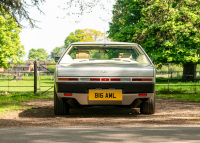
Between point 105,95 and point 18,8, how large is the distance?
23.6 feet

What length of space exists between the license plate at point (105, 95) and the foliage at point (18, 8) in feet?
22.2

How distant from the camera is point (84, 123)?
6.22m

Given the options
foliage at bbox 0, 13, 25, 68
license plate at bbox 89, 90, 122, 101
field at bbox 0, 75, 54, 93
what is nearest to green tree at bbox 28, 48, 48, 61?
foliage at bbox 0, 13, 25, 68

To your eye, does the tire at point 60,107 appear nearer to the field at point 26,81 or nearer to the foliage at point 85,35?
the field at point 26,81

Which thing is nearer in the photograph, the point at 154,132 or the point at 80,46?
the point at 154,132

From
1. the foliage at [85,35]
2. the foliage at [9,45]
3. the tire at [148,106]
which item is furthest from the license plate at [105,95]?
the foliage at [85,35]

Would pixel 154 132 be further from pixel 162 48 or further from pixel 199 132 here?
pixel 162 48

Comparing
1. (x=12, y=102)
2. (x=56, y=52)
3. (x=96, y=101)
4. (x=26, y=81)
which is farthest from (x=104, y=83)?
(x=56, y=52)

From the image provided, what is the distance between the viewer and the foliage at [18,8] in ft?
40.6

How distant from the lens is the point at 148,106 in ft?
25.0

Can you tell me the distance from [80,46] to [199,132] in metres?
3.99

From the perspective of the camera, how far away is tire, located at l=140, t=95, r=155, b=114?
7539 mm

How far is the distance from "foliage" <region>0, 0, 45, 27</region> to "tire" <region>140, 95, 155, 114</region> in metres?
6.65

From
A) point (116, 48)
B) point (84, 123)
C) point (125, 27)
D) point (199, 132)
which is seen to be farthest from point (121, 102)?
point (125, 27)
